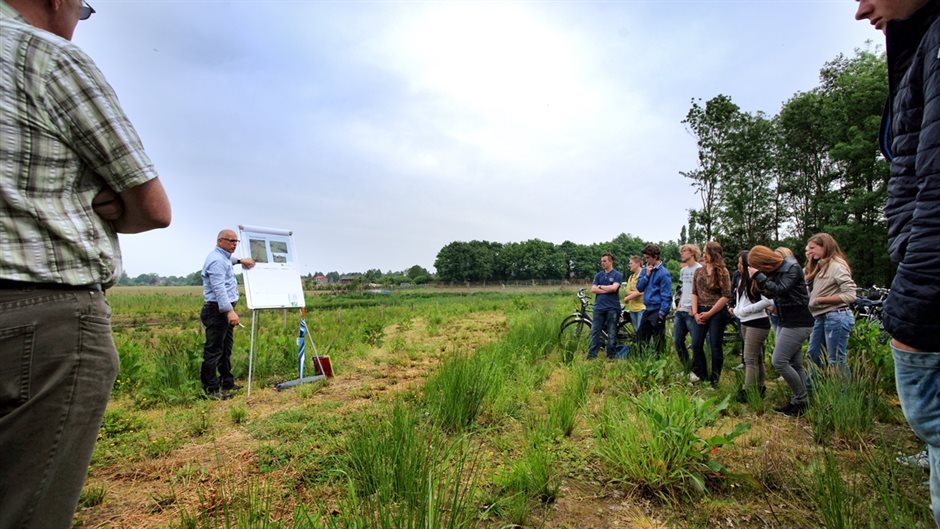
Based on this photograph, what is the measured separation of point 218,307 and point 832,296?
6801 mm

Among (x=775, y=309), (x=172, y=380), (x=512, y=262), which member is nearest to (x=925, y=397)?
(x=775, y=309)

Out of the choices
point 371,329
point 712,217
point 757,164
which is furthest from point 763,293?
point 757,164

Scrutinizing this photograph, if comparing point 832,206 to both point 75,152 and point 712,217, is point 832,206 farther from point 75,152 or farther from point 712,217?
point 75,152

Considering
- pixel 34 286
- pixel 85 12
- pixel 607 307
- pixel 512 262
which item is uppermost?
pixel 512 262

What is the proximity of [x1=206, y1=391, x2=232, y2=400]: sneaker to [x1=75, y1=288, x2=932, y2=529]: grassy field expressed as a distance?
7.5 inches

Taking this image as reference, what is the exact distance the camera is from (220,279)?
16.5 ft

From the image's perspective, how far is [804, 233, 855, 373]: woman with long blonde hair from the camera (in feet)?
13.4

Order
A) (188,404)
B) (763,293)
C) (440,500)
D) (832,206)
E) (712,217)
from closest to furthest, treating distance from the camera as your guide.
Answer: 1. (440,500)
2. (763,293)
3. (188,404)
4. (832,206)
5. (712,217)

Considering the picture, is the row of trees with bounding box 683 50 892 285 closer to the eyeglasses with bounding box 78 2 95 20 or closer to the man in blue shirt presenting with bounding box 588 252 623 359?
the man in blue shirt presenting with bounding box 588 252 623 359

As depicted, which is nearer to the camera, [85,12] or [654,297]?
[85,12]

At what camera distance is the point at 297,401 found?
16.0 feet

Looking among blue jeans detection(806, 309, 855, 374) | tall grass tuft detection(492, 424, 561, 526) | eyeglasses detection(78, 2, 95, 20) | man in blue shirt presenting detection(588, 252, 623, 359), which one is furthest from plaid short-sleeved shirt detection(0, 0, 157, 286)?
man in blue shirt presenting detection(588, 252, 623, 359)

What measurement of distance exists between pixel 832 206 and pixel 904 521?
99.0 feet

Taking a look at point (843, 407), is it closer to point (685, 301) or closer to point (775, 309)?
point (775, 309)
